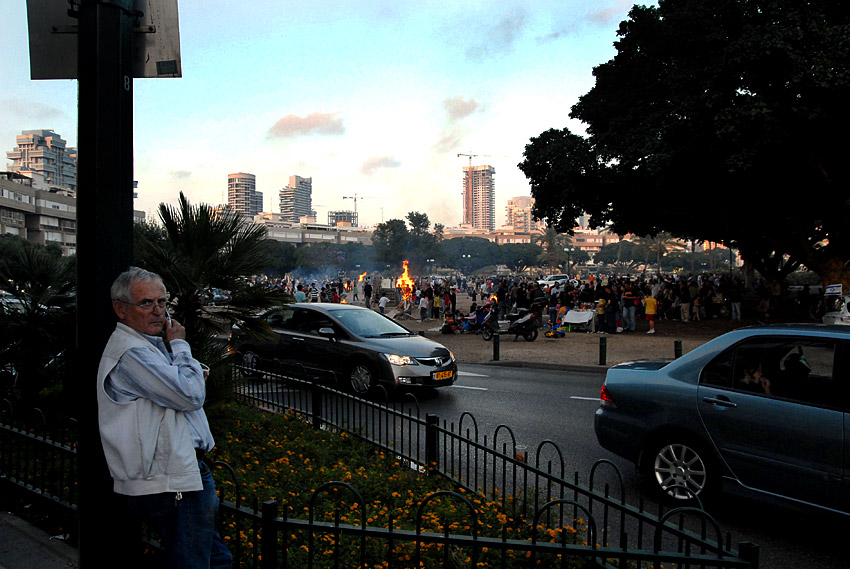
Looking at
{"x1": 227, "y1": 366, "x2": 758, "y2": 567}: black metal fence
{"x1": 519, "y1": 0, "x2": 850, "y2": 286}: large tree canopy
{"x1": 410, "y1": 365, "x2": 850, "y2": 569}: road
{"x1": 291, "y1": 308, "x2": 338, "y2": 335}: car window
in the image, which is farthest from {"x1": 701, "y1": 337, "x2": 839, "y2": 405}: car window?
{"x1": 519, "y1": 0, "x2": 850, "y2": 286}: large tree canopy

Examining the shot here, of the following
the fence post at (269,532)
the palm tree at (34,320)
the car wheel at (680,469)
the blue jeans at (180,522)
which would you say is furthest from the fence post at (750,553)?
the palm tree at (34,320)

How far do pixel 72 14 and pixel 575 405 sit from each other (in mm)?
8715

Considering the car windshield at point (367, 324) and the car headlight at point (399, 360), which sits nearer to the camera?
the car headlight at point (399, 360)

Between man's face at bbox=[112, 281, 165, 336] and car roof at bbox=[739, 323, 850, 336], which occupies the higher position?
man's face at bbox=[112, 281, 165, 336]

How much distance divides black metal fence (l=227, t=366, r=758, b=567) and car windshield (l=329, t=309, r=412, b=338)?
1171 mm

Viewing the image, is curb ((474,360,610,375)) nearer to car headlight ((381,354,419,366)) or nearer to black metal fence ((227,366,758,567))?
black metal fence ((227,366,758,567))

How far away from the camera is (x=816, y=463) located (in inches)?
178

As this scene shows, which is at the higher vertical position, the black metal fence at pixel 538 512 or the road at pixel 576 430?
the black metal fence at pixel 538 512

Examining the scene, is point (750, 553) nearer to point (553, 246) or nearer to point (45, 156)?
point (553, 246)

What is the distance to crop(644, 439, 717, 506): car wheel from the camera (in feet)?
17.1

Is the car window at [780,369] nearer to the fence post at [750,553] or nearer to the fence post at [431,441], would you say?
the fence post at [431,441]

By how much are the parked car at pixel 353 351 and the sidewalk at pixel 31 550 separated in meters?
5.20

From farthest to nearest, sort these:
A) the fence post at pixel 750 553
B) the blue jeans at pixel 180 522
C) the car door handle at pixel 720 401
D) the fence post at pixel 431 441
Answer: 1. the fence post at pixel 431 441
2. the car door handle at pixel 720 401
3. the blue jeans at pixel 180 522
4. the fence post at pixel 750 553

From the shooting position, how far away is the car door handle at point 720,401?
5.11 meters
